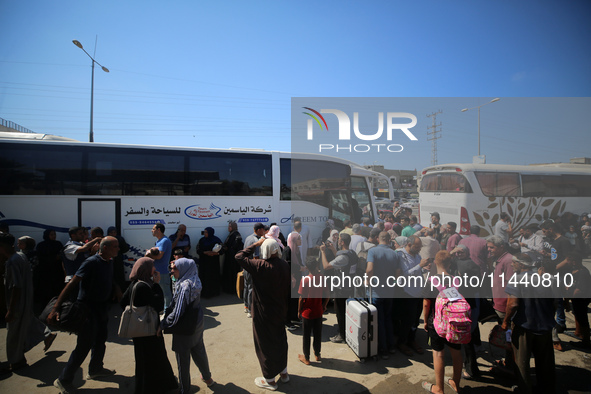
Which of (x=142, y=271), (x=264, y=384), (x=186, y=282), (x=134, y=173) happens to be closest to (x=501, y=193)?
(x=264, y=384)

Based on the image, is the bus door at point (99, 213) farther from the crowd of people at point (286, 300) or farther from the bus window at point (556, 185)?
the bus window at point (556, 185)

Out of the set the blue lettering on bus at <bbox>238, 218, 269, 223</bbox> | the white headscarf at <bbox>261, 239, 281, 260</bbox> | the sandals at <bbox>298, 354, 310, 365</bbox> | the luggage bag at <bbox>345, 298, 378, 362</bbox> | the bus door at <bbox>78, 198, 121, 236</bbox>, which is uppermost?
the bus door at <bbox>78, 198, 121, 236</bbox>

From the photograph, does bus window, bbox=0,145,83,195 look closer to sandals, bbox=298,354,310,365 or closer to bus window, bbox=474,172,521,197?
sandals, bbox=298,354,310,365

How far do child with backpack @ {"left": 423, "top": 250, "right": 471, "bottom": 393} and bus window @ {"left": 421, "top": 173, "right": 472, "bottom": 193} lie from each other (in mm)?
7366

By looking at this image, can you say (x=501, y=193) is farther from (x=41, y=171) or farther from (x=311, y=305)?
(x=41, y=171)

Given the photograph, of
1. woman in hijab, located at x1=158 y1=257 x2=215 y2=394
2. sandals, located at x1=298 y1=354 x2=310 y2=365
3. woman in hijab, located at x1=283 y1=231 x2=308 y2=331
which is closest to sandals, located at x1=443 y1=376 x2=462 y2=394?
sandals, located at x1=298 y1=354 x2=310 y2=365

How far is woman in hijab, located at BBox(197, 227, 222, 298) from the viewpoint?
6.41m

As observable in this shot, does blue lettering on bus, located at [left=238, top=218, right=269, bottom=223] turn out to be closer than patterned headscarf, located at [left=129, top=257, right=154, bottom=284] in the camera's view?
No

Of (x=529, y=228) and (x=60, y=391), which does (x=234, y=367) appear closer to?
(x=60, y=391)

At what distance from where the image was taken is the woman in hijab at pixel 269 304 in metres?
3.11

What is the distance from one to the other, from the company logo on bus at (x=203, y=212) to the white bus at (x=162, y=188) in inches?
0.9

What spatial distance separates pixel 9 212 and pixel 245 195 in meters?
4.82

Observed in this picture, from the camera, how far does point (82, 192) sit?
595 cm

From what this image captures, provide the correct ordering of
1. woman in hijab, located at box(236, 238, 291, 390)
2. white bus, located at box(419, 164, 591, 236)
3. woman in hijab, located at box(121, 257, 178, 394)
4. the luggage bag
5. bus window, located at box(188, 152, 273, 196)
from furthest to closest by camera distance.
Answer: white bus, located at box(419, 164, 591, 236) < bus window, located at box(188, 152, 273, 196) < the luggage bag < woman in hijab, located at box(236, 238, 291, 390) < woman in hijab, located at box(121, 257, 178, 394)
